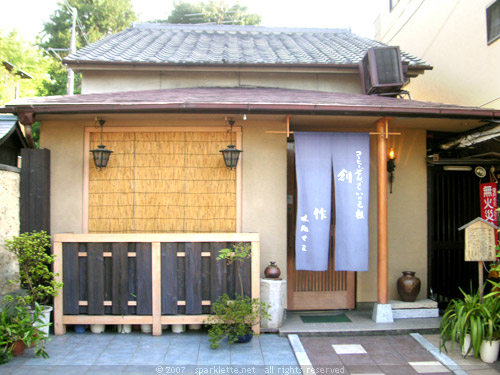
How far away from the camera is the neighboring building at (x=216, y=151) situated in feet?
22.1

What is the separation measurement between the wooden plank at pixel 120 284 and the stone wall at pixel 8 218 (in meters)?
1.62

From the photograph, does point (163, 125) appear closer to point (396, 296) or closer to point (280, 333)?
point (280, 333)

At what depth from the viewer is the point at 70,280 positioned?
6547 millimetres

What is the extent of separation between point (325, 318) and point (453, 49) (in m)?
6.87

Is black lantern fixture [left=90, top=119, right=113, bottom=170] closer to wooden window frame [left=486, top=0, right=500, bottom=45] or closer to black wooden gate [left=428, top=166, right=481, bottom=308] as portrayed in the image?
black wooden gate [left=428, top=166, right=481, bottom=308]

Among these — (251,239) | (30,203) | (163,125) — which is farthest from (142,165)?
(251,239)

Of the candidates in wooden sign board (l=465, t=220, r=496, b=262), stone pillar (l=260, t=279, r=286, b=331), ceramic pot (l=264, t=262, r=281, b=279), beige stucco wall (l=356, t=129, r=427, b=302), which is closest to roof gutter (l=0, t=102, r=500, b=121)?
beige stucco wall (l=356, t=129, r=427, b=302)

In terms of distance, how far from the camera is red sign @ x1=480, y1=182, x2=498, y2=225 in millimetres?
7539

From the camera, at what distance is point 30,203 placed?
6.82 metres

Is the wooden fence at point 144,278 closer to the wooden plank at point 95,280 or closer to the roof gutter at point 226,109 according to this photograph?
the wooden plank at point 95,280

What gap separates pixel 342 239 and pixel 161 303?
3249 mm

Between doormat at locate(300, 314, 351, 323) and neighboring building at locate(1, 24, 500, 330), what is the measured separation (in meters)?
0.41

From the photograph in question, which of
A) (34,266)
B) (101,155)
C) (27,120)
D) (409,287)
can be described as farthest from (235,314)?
(27,120)

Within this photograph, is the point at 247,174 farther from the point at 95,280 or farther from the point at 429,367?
the point at 429,367
